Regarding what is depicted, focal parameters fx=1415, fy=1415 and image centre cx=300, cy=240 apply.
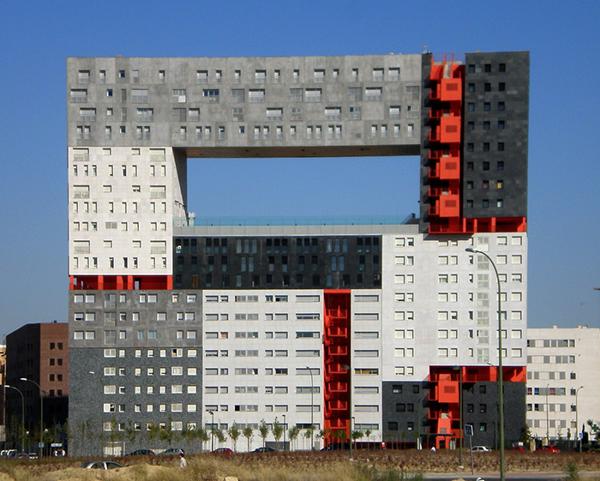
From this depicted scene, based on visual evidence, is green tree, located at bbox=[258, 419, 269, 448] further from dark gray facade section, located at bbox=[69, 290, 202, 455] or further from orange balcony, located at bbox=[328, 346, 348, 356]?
orange balcony, located at bbox=[328, 346, 348, 356]

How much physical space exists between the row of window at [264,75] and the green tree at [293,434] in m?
36.3

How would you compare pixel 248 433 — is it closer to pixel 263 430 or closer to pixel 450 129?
pixel 263 430

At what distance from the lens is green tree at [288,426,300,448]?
5712 inches

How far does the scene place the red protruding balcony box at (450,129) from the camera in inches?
5699

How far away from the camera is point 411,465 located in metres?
99.5

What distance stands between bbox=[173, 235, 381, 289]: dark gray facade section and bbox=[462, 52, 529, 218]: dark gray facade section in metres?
12.2

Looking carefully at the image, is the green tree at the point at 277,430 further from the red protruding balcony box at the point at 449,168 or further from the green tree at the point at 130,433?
the red protruding balcony box at the point at 449,168

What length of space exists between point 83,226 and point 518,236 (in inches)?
1791

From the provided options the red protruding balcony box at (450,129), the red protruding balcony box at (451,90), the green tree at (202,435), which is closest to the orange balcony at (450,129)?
the red protruding balcony box at (450,129)

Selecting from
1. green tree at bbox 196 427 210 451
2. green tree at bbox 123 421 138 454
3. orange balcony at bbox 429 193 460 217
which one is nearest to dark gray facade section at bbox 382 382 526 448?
orange balcony at bbox 429 193 460 217

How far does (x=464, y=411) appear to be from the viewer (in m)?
145

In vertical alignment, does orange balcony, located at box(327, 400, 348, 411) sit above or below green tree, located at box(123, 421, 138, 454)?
above

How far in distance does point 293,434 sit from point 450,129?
35.2m

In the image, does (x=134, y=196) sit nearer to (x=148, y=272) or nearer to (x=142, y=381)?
(x=148, y=272)
